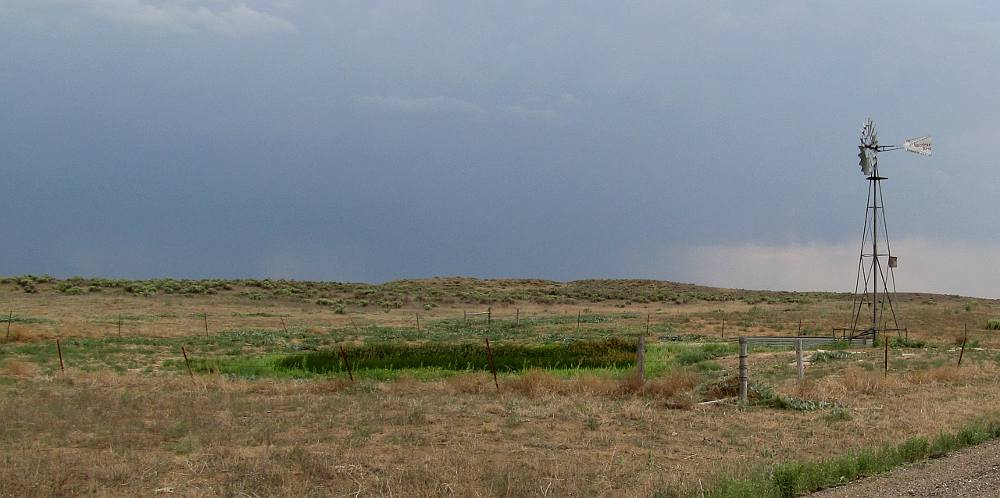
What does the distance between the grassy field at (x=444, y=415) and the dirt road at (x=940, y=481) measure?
0.69m

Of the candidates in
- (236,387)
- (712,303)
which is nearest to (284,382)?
(236,387)

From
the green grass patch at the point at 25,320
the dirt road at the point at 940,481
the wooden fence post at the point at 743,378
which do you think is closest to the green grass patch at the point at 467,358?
the wooden fence post at the point at 743,378

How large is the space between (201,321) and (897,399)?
43.1m

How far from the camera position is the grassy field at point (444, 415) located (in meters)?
11.4

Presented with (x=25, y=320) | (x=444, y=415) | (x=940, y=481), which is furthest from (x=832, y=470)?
(x=25, y=320)

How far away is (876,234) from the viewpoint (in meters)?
35.7

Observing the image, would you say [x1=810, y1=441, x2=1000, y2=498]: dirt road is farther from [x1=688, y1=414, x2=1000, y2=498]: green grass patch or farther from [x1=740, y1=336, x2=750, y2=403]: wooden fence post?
[x1=740, y1=336, x2=750, y2=403]: wooden fence post

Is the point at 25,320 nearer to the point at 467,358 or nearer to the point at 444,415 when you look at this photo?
the point at 467,358

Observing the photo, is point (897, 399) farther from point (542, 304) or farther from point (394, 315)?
point (542, 304)

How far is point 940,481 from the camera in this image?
394 inches

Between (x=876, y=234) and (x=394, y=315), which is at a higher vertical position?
(x=876, y=234)

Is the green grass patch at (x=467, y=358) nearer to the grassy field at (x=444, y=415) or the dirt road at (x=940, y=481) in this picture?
the grassy field at (x=444, y=415)

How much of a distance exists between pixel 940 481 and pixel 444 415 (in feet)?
30.6

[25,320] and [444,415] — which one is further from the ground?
[444,415]
